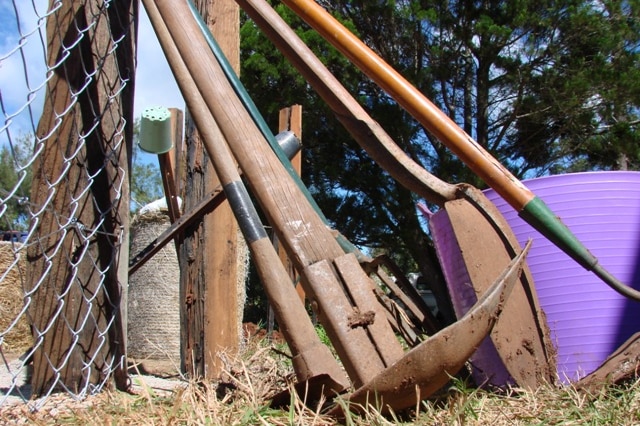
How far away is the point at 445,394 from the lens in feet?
3.91

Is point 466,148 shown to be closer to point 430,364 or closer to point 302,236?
point 302,236

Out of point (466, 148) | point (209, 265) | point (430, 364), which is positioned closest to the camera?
point (430, 364)

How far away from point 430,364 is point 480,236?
0.52 meters

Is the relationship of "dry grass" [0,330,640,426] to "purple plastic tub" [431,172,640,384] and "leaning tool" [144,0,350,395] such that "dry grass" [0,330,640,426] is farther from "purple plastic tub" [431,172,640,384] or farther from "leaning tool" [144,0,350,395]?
"purple plastic tub" [431,172,640,384]

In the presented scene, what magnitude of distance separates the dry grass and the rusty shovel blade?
26 millimetres

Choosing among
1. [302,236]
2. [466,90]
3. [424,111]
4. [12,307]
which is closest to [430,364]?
[302,236]

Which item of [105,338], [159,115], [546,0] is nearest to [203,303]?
[105,338]

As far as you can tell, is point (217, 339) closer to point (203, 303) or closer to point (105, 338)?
point (203, 303)

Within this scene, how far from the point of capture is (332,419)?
102cm

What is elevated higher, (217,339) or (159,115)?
(159,115)

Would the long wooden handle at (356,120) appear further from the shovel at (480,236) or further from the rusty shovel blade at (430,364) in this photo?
the rusty shovel blade at (430,364)

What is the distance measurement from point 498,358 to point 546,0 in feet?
23.7

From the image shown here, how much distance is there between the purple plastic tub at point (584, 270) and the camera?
1.46 m

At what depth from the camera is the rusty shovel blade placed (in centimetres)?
94
